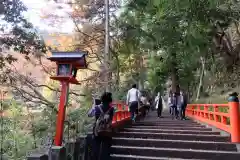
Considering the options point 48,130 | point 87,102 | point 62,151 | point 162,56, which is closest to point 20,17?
point 48,130

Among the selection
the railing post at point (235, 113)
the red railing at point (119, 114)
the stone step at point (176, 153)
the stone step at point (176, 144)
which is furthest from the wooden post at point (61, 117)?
the railing post at point (235, 113)

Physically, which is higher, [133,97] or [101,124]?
[133,97]

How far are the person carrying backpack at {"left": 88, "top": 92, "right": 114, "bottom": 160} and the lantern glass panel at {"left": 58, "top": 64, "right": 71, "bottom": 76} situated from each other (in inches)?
36.7

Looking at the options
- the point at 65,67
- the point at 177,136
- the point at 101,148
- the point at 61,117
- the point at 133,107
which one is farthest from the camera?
the point at 133,107

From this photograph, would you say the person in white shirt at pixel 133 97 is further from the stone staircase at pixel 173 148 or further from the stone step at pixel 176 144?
the stone step at pixel 176 144

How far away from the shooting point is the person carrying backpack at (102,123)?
5539 millimetres

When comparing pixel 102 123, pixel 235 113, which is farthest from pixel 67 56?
pixel 235 113

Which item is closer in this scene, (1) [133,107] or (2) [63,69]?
(2) [63,69]

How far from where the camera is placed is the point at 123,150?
21.3 ft

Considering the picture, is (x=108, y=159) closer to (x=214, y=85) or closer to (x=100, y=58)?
(x=100, y=58)

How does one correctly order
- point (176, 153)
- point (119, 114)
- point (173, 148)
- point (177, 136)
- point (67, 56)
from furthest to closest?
point (119, 114) → point (177, 136) → point (173, 148) → point (176, 153) → point (67, 56)

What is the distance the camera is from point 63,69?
5.36m

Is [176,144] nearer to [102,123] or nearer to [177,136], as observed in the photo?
[177,136]

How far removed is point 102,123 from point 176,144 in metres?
2.21
